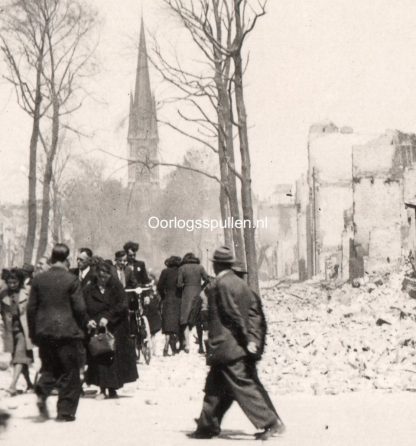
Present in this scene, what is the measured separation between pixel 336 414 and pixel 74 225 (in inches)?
2449

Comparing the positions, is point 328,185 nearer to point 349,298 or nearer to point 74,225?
point 74,225

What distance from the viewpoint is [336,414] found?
9977 mm

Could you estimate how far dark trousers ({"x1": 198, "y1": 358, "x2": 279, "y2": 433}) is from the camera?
826cm

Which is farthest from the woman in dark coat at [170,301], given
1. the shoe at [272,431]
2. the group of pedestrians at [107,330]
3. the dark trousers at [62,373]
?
the shoe at [272,431]

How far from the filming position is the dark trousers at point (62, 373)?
30.8 feet

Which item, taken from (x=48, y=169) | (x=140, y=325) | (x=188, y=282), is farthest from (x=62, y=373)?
(x=48, y=169)

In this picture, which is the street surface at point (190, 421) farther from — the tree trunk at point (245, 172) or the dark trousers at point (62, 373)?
the tree trunk at point (245, 172)

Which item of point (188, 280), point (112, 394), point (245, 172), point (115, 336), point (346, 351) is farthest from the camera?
point (245, 172)

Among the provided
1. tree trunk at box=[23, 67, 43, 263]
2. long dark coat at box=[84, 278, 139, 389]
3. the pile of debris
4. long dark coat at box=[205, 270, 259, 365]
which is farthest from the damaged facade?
long dark coat at box=[205, 270, 259, 365]

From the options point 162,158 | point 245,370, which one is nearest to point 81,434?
point 245,370

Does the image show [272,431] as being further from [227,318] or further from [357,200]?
[357,200]

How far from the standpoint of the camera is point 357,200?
4797cm

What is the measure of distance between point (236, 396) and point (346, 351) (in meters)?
6.66

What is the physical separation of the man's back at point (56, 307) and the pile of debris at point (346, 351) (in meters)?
3.64
